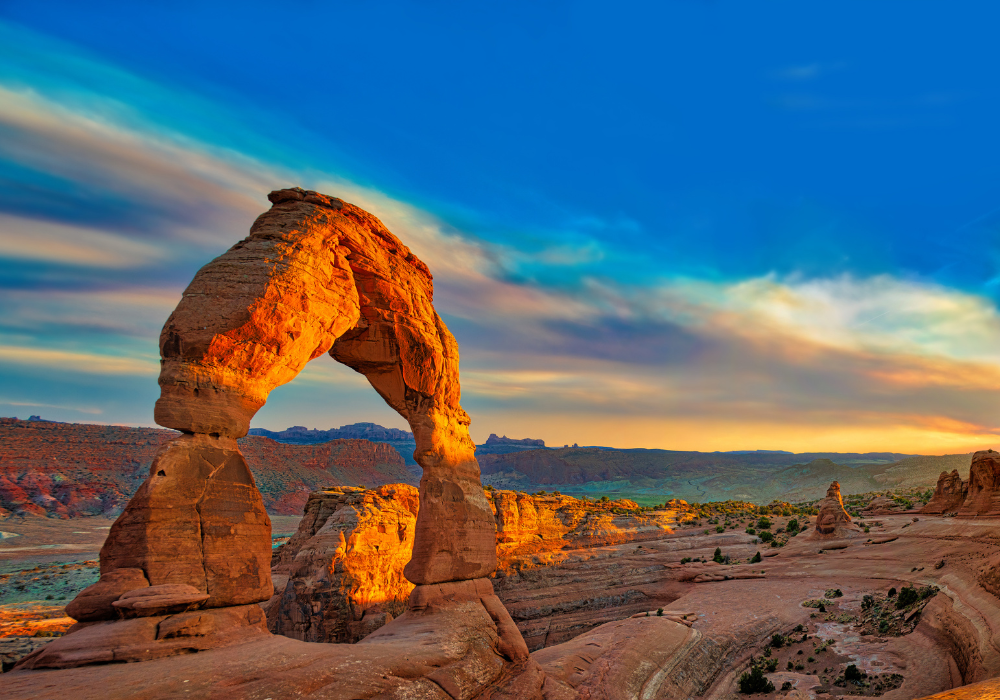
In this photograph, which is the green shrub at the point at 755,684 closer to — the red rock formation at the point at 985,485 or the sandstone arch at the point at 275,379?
the sandstone arch at the point at 275,379

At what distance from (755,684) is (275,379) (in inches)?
787

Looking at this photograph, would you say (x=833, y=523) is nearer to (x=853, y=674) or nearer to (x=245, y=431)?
(x=853, y=674)

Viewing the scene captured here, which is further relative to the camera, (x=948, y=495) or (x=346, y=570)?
(x=948, y=495)

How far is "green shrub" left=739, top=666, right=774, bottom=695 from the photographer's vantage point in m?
18.6

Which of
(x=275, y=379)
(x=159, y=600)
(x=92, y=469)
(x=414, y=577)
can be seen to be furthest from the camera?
(x=92, y=469)

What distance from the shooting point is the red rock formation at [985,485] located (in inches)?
1243

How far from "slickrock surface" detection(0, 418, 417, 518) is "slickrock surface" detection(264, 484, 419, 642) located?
183 feet

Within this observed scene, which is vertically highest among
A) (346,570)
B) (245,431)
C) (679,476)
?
(245,431)

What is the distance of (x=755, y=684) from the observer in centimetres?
1873

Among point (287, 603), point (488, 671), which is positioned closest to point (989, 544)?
point (488, 671)

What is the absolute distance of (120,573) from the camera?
32.1 feet

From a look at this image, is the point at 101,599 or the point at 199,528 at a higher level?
the point at 199,528

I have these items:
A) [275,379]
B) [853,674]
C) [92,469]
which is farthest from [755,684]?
[92,469]

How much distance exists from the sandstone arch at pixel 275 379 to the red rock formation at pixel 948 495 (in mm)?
41609
